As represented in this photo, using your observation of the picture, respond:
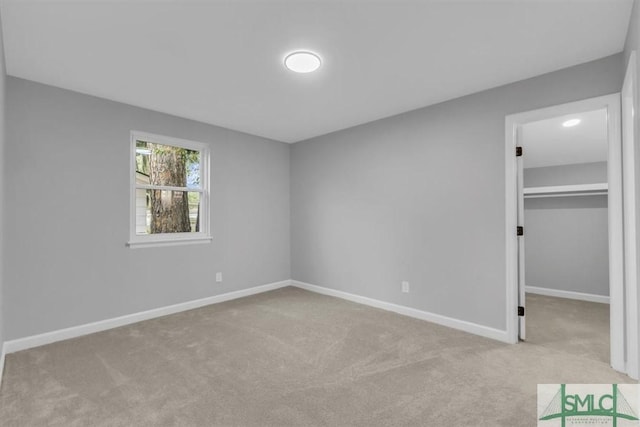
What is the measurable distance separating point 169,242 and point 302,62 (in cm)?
258

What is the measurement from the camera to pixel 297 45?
7.14 ft

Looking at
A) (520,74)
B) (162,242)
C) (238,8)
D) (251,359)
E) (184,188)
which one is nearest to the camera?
(238,8)

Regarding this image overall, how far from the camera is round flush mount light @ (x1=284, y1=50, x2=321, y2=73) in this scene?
2303mm

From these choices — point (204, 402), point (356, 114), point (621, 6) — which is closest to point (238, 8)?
point (356, 114)

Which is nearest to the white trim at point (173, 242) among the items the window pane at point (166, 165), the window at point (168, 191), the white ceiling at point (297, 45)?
the window at point (168, 191)

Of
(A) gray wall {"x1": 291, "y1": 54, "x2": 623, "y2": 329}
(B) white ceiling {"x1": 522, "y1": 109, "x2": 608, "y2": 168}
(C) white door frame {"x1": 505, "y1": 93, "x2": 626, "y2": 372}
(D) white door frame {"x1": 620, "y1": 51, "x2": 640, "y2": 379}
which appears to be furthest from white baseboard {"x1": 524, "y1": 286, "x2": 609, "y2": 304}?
(D) white door frame {"x1": 620, "y1": 51, "x2": 640, "y2": 379}

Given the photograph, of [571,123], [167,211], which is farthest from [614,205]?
[167,211]

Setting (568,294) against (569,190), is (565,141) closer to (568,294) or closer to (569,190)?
(569,190)

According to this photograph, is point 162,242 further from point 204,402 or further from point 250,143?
point 204,402

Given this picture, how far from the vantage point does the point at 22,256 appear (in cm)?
264

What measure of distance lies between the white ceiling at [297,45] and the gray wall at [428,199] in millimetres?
221

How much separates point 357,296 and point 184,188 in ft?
8.72

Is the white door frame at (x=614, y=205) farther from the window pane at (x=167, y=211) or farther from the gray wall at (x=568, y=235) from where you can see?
the window pane at (x=167, y=211)

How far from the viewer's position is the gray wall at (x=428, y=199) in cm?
283
